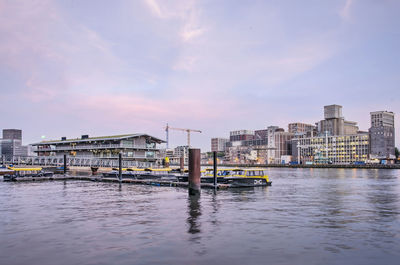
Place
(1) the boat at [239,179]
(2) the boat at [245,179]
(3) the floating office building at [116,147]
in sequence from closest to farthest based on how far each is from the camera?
1. (2) the boat at [245,179]
2. (1) the boat at [239,179]
3. (3) the floating office building at [116,147]

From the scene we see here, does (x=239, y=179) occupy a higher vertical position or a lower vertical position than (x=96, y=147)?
lower

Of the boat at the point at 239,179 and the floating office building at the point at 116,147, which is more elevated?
the floating office building at the point at 116,147

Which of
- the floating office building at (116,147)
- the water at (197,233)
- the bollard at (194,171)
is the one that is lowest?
the water at (197,233)

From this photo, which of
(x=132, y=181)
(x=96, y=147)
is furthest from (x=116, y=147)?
(x=132, y=181)

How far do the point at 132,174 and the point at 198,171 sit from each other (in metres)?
35.8

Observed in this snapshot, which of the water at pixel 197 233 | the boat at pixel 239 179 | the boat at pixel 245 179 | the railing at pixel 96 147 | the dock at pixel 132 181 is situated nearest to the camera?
the water at pixel 197 233

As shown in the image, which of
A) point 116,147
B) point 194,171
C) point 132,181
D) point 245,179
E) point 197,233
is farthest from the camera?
point 116,147

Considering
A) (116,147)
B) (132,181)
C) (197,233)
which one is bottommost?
(132,181)

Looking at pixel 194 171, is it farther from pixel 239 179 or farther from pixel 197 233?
pixel 197 233

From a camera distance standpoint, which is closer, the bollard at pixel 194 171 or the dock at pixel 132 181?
the bollard at pixel 194 171

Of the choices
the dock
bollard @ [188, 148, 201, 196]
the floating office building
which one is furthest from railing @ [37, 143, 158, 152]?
bollard @ [188, 148, 201, 196]

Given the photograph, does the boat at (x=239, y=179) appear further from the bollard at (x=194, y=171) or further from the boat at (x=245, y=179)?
the bollard at (x=194, y=171)

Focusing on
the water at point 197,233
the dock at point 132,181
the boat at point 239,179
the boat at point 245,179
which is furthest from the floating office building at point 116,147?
the water at point 197,233

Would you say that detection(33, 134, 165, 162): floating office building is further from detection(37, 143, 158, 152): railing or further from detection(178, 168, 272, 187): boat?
detection(178, 168, 272, 187): boat
